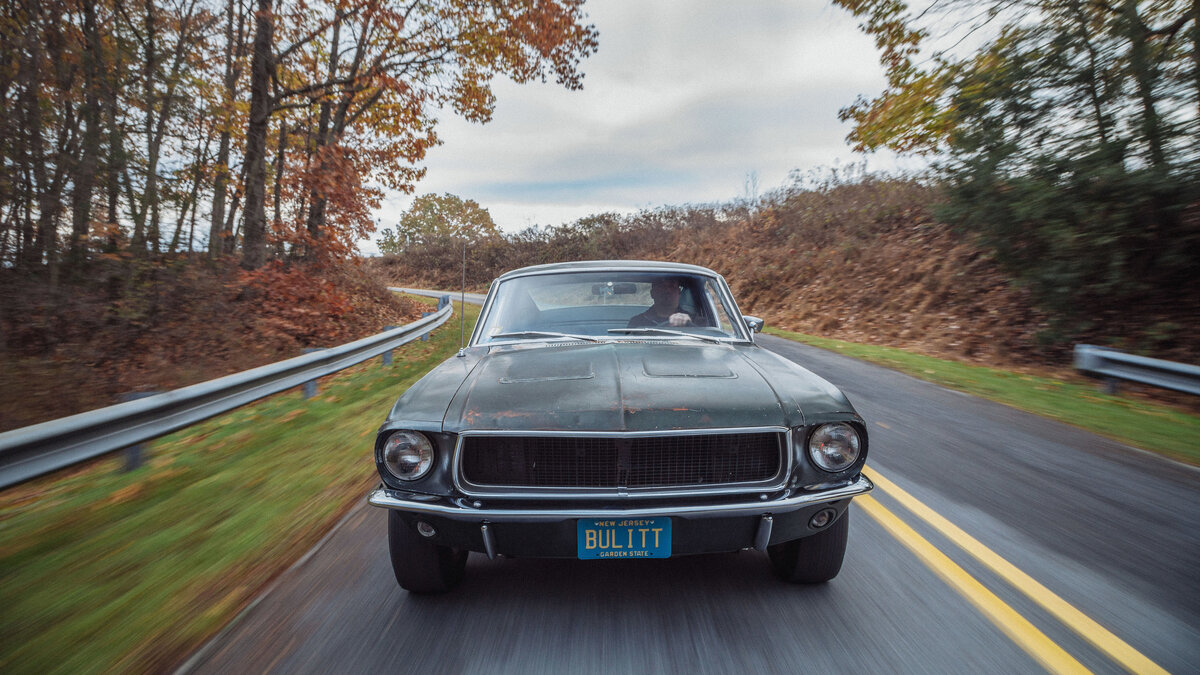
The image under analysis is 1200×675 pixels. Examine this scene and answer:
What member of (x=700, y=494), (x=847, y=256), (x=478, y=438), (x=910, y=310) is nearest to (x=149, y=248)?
(x=478, y=438)

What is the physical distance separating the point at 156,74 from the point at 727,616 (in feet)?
40.3

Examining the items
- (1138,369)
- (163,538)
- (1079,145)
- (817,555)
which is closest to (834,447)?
(817,555)

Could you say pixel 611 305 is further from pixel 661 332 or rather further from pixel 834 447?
pixel 834 447

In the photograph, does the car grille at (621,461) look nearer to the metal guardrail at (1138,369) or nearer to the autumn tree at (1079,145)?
the metal guardrail at (1138,369)

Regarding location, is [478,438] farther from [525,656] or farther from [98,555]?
[98,555]

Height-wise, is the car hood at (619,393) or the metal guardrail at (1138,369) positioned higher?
the car hood at (619,393)

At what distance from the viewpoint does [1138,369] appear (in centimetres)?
670

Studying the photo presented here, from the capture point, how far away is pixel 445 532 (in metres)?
2.36

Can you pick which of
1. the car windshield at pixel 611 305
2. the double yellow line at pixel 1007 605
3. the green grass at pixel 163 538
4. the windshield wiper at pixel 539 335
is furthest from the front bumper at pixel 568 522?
the car windshield at pixel 611 305

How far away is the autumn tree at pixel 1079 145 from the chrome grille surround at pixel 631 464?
858cm

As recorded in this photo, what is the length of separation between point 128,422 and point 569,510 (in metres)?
3.13

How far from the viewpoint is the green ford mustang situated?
90.3 inches

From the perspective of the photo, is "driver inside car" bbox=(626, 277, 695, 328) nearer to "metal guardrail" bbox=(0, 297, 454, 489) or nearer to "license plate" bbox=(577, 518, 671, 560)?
"license plate" bbox=(577, 518, 671, 560)

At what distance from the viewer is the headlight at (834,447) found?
244 cm
